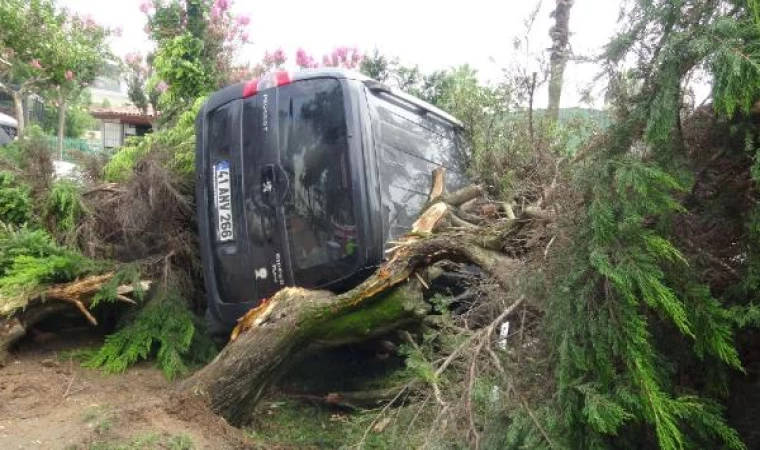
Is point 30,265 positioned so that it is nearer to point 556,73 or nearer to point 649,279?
point 556,73

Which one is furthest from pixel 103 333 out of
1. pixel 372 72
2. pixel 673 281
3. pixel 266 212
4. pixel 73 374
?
pixel 372 72

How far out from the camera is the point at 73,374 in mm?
4543

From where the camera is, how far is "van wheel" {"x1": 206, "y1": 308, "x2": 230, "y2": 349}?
469 centimetres

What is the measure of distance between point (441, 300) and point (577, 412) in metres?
1.15

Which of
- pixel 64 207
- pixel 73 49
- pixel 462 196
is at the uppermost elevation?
pixel 73 49

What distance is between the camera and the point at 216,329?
475cm

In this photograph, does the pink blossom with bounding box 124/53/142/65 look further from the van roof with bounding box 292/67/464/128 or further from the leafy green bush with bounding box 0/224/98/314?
the van roof with bounding box 292/67/464/128

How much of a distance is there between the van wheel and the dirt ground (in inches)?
18.4

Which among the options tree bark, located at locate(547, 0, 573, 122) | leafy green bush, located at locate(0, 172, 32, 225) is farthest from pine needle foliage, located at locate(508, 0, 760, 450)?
leafy green bush, located at locate(0, 172, 32, 225)

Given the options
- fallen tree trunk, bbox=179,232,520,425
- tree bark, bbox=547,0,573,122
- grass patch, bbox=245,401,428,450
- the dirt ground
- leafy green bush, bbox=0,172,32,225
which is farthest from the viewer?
leafy green bush, bbox=0,172,32,225

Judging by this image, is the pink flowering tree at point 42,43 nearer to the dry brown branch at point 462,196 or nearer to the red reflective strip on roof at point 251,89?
the red reflective strip on roof at point 251,89

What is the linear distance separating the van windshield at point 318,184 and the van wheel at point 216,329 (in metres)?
0.83

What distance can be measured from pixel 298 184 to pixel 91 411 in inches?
72.7

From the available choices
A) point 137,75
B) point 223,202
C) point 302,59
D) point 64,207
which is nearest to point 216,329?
point 223,202
